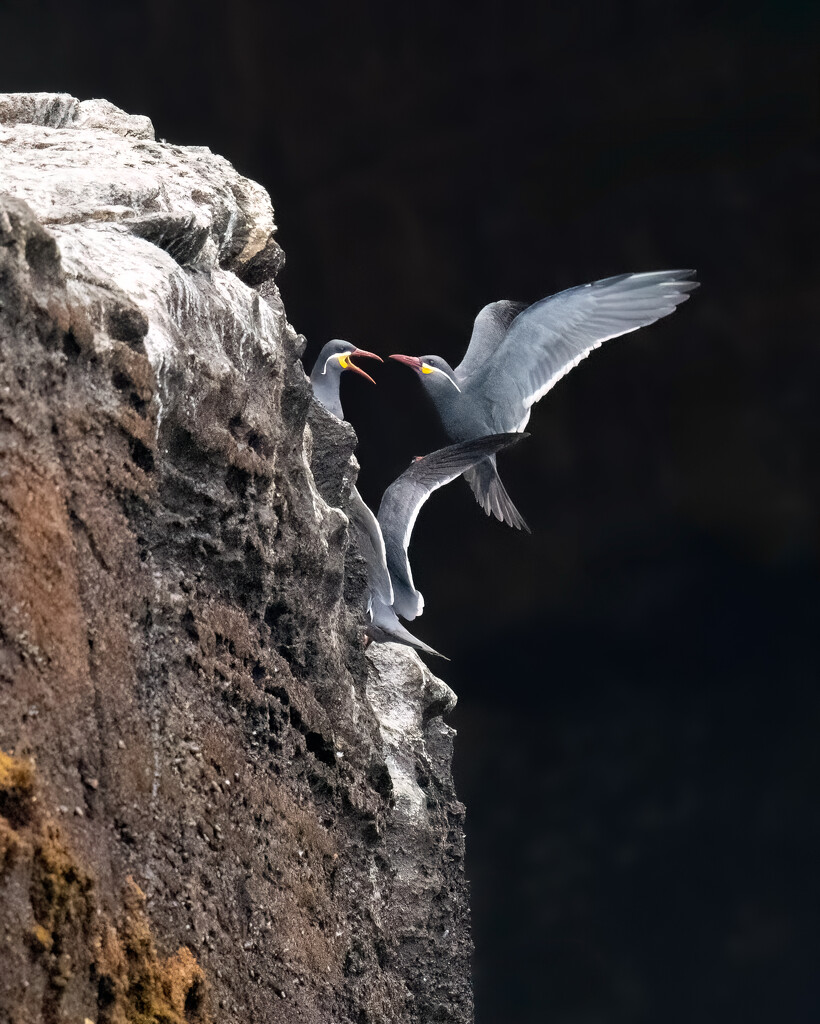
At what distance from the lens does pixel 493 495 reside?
424 cm

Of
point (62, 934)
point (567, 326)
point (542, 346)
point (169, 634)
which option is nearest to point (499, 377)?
point (542, 346)

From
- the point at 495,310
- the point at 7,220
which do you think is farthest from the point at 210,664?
the point at 495,310

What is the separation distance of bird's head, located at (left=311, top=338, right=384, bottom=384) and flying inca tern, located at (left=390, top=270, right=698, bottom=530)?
47cm

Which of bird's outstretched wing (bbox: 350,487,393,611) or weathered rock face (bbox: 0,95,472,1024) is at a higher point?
weathered rock face (bbox: 0,95,472,1024)

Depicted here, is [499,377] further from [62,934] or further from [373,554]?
[62,934]

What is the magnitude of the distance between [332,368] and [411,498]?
1330mm

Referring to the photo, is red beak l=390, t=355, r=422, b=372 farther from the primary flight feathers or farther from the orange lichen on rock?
the orange lichen on rock

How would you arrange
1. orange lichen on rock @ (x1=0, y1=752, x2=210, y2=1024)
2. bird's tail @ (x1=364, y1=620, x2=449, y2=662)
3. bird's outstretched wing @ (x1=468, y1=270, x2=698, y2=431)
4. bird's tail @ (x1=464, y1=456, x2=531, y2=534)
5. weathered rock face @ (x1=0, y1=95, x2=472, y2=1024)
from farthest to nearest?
bird's tail @ (x1=464, y1=456, x2=531, y2=534)
bird's outstretched wing @ (x1=468, y1=270, x2=698, y2=431)
bird's tail @ (x1=364, y1=620, x2=449, y2=662)
weathered rock face @ (x1=0, y1=95, x2=472, y2=1024)
orange lichen on rock @ (x1=0, y1=752, x2=210, y2=1024)

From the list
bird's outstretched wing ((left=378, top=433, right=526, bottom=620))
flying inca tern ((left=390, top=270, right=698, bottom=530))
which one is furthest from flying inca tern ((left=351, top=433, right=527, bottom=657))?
flying inca tern ((left=390, top=270, right=698, bottom=530))

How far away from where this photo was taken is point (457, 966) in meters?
3.46

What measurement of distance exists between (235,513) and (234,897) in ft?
2.46

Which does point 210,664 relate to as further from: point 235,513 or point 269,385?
point 269,385

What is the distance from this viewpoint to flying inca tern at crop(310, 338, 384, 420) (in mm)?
4438

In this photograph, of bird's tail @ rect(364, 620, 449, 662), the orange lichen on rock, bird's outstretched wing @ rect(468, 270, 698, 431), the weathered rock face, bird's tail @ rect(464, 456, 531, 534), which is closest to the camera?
the orange lichen on rock
